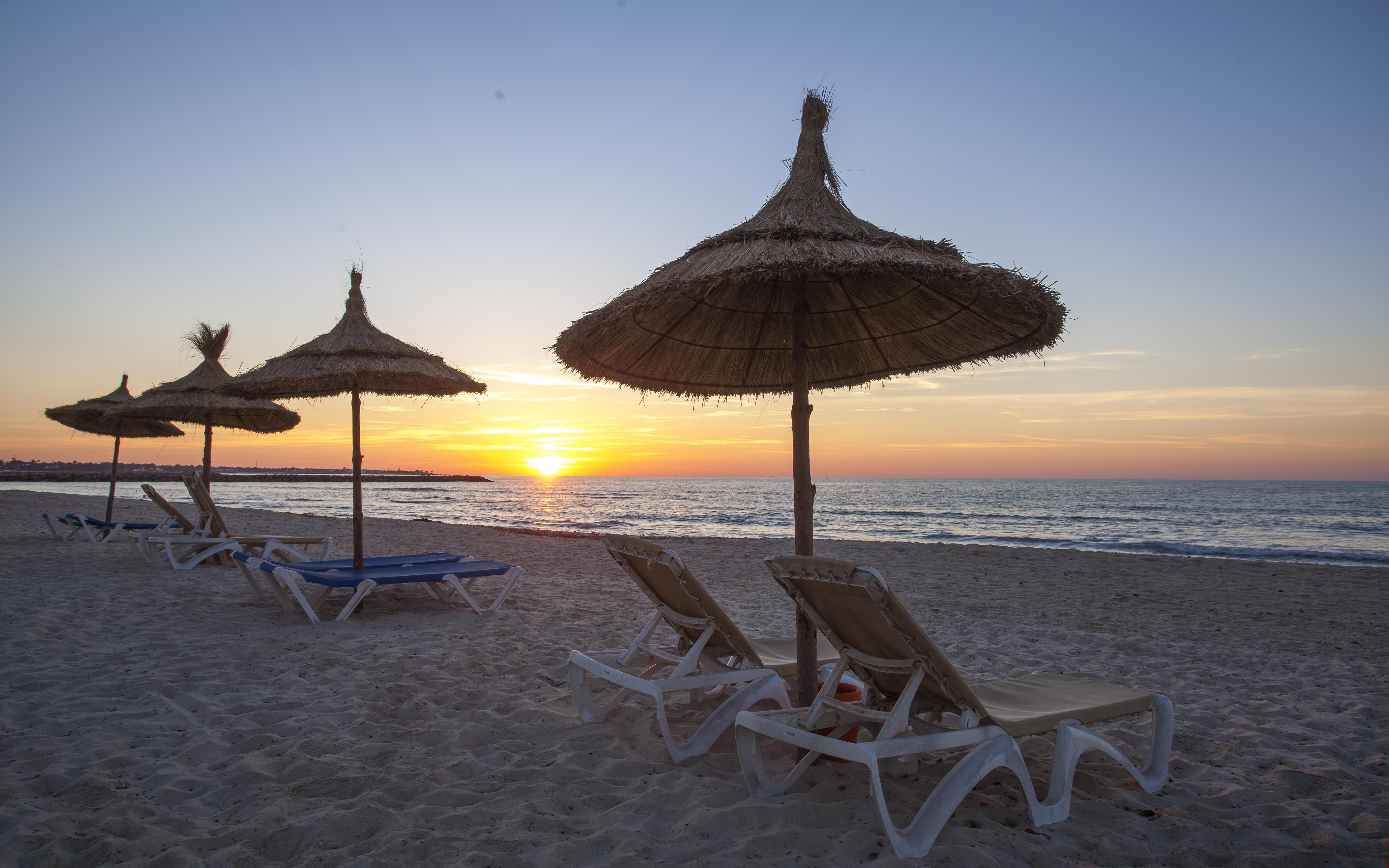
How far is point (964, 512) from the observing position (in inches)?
1312

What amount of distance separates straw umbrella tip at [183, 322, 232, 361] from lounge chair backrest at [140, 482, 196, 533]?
3.23m

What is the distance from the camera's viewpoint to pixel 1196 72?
791cm

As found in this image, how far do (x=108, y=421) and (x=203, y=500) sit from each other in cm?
869

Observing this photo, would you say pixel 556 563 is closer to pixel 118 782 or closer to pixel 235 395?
pixel 235 395

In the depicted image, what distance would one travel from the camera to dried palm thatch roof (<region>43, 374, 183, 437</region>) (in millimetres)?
12508

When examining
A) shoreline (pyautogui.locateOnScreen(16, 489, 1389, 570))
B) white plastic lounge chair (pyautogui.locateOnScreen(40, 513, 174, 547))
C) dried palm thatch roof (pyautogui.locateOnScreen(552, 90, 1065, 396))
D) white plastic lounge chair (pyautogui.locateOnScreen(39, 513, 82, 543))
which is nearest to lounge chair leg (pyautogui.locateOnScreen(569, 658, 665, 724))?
dried palm thatch roof (pyautogui.locateOnScreen(552, 90, 1065, 396))

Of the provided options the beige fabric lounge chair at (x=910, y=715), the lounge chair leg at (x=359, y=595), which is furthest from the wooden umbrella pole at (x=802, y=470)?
the lounge chair leg at (x=359, y=595)

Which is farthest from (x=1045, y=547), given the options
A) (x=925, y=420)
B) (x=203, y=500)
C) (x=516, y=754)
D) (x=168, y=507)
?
(x=168, y=507)

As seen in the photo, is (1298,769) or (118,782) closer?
(118,782)

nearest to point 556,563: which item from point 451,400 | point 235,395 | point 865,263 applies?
point 451,400

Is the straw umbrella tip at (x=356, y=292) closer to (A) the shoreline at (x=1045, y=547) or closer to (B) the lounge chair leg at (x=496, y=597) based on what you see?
(B) the lounge chair leg at (x=496, y=597)

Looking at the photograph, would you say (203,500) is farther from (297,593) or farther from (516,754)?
(516,754)

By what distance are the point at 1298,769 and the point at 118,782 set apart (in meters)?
4.60

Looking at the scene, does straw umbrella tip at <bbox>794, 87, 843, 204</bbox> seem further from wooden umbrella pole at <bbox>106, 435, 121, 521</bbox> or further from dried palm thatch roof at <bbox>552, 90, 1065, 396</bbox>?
wooden umbrella pole at <bbox>106, 435, 121, 521</bbox>
